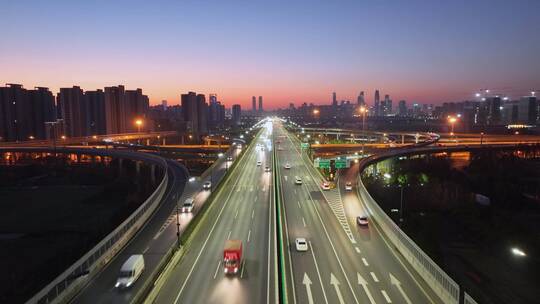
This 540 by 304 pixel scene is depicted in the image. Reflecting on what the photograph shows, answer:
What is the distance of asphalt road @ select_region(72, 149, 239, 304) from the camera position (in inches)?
808

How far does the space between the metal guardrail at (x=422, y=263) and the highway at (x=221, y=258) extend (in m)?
9.98

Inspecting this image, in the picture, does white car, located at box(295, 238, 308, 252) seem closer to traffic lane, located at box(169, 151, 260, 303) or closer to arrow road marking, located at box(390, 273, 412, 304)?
traffic lane, located at box(169, 151, 260, 303)

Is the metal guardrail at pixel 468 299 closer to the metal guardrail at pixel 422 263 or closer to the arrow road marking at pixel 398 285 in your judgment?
the metal guardrail at pixel 422 263

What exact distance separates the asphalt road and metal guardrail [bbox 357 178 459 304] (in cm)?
1802

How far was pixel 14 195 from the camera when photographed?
71312 mm

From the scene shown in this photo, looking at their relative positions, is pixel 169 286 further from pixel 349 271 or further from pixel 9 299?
pixel 9 299

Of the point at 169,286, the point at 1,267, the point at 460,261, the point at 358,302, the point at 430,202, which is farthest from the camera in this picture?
the point at 430,202

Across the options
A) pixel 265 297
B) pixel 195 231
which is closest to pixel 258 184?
pixel 195 231

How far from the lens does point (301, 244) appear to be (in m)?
27.4

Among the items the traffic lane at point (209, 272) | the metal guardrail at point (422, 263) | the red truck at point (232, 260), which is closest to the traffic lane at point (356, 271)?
the metal guardrail at point (422, 263)

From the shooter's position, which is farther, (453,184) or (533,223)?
(453,184)

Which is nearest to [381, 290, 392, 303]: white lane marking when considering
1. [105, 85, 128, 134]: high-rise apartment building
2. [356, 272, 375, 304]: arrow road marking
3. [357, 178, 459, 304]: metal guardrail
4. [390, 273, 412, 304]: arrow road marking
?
[356, 272, 375, 304]: arrow road marking

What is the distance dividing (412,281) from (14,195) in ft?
262

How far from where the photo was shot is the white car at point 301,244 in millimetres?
27109
